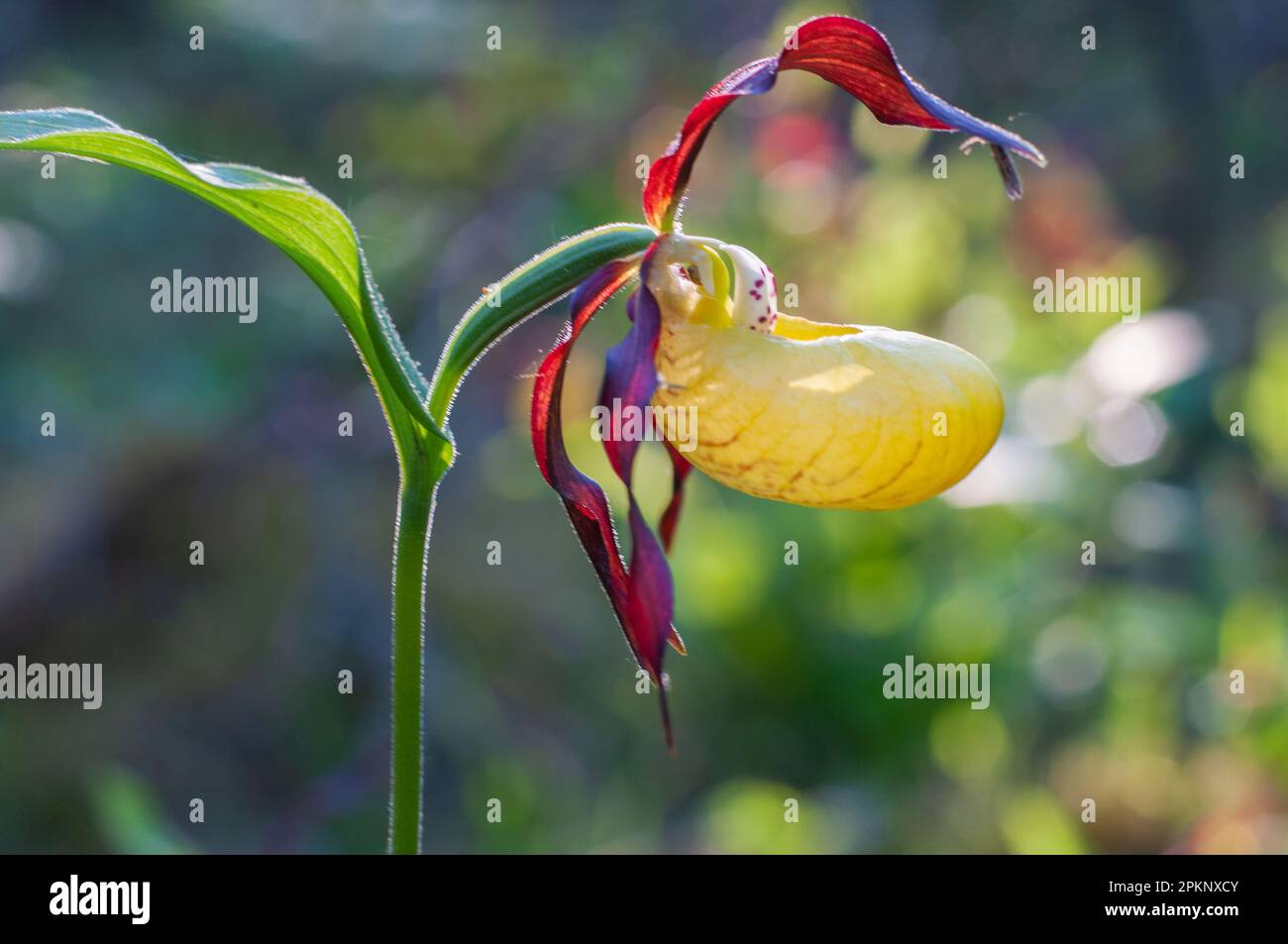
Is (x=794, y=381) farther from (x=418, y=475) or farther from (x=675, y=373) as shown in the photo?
(x=418, y=475)

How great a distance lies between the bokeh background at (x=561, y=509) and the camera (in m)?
2.40

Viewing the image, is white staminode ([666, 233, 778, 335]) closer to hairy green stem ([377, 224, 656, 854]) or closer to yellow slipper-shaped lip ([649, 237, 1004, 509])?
yellow slipper-shaped lip ([649, 237, 1004, 509])

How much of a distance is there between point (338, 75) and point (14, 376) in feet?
4.57

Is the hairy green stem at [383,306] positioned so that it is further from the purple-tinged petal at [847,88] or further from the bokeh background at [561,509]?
the bokeh background at [561,509]

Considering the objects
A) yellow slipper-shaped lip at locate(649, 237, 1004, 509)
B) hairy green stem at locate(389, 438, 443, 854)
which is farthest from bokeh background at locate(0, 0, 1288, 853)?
hairy green stem at locate(389, 438, 443, 854)

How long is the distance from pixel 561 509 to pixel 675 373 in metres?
2.17

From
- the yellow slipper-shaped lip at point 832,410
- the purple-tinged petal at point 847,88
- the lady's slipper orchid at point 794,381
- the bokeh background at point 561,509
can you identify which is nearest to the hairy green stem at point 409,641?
the lady's slipper orchid at point 794,381

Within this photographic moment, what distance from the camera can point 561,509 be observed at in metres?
3.17

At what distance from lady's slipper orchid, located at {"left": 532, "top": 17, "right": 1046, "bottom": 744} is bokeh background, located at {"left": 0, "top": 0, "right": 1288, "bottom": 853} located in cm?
134

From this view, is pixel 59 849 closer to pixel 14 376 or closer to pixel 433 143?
pixel 14 376

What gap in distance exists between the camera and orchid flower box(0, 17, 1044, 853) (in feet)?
2.69

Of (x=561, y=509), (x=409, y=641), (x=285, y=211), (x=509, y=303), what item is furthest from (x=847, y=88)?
(x=561, y=509)
